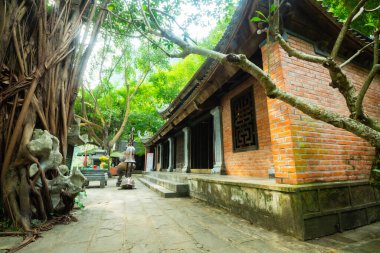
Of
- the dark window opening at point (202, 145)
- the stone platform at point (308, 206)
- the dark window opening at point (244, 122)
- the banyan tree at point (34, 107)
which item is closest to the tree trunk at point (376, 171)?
the stone platform at point (308, 206)

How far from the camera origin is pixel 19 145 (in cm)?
248

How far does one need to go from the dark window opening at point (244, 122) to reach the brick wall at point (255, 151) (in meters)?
0.13

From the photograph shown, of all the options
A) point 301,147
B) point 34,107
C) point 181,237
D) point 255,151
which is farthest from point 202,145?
point 34,107

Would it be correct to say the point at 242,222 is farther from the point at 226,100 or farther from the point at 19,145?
the point at 226,100

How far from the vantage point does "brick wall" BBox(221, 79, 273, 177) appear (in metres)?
4.21

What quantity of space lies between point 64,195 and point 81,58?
8.37 ft

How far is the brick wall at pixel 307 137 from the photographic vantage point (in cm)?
251

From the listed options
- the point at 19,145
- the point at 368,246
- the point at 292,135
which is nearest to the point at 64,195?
the point at 19,145

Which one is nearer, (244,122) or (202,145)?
(244,122)

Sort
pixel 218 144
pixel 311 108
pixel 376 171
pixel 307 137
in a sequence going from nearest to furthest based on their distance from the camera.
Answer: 1. pixel 311 108
2. pixel 376 171
3. pixel 307 137
4. pixel 218 144

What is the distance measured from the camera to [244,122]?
197 inches

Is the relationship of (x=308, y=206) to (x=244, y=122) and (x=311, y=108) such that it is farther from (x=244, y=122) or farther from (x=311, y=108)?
(x=244, y=122)

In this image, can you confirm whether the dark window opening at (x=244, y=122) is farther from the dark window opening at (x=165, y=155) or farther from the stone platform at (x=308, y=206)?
the dark window opening at (x=165, y=155)

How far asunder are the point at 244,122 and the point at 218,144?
4.26ft
